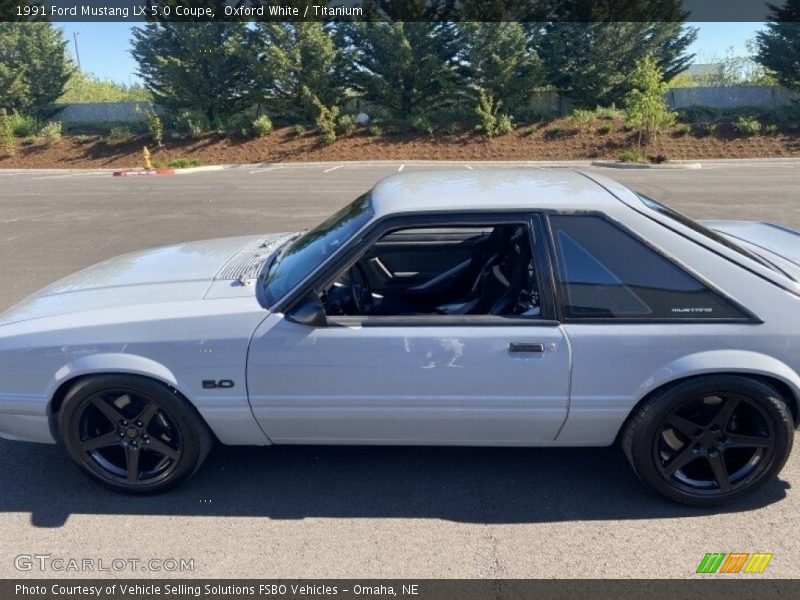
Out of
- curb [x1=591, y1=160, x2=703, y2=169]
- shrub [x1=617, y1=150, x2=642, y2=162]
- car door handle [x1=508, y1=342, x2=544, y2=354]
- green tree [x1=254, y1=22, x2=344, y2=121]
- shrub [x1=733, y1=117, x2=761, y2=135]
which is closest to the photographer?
car door handle [x1=508, y1=342, x2=544, y2=354]

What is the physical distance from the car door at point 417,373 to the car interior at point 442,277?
8.6 inches

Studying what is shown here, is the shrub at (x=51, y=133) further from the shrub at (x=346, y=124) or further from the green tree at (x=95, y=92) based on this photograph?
the shrub at (x=346, y=124)

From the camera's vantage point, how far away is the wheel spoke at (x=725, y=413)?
104 inches

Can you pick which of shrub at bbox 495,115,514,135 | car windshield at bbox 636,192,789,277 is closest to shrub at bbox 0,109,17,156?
shrub at bbox 495,115,514,135

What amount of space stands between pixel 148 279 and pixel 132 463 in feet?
3.22

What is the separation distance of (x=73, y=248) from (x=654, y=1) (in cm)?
3171

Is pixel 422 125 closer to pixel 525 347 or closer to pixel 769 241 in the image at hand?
pixel 769 241

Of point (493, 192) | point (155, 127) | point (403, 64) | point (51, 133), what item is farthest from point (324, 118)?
point (493, 192)

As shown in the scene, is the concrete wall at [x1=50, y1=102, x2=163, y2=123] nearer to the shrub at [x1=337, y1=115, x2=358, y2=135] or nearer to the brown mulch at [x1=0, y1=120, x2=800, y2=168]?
the brown mulch at [x1=0, y1=120, x2=800, y2=168]

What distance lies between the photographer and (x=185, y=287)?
304 cm

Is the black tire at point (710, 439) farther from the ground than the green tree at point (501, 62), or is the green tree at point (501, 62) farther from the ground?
the green tree at point (501, 62)

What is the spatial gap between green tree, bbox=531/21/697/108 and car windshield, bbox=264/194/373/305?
30.0 m

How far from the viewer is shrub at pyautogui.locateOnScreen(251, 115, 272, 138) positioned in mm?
29422

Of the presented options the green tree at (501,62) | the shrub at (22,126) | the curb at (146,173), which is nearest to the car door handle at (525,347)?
the curb at (146,173)
